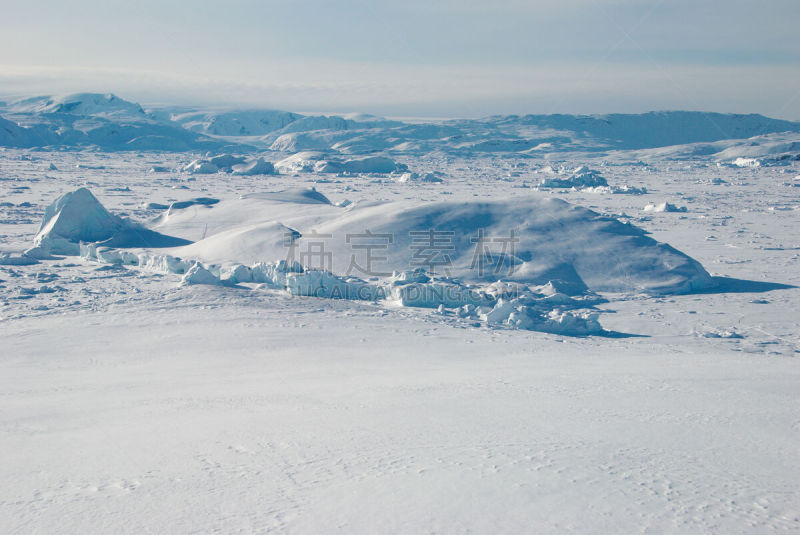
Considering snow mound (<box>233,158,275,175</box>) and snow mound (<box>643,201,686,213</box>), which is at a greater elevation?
snow mound (<box>643,201,686,213</box>)

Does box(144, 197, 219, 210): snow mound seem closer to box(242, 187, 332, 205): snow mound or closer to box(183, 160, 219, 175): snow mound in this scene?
box(242, 187, 332, 205): snow mound

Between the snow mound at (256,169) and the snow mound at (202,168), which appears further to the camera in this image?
the snow mound at (256,169)

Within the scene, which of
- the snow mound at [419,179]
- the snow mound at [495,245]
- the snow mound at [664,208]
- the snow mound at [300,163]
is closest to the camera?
the snow mound at [495,245]

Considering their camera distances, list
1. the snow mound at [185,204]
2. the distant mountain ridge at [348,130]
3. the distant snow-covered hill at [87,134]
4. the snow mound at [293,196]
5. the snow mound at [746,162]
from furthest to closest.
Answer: the distant mountain ridge at [348,130] → the distant snow-covered hill at [87,134] → the snow mound at [746,162] → the snow mound at [293,196] → the snow mound at [185,204]

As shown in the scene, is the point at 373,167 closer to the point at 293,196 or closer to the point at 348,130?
the point at 293,196

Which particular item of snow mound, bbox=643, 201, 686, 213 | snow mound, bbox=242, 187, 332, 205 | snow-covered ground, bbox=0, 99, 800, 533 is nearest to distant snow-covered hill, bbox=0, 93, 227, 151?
snow mound, bbox=242, 187, 332, 205

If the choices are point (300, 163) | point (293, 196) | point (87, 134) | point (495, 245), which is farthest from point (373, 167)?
point (87, 134)

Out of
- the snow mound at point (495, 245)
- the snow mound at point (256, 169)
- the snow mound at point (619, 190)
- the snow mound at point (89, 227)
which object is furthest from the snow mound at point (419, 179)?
the snow mound at point (89, 227)

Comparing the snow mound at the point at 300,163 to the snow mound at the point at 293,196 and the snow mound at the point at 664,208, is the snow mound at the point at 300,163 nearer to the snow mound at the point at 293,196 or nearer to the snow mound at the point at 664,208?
the snow mound at the point at 293,196

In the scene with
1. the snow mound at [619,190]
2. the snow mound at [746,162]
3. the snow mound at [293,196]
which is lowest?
the snow mound at [619,190]
